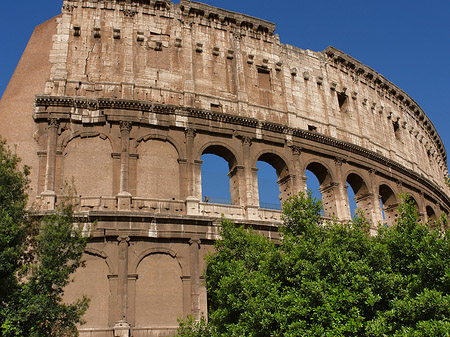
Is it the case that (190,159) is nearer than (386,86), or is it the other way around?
(190,159)

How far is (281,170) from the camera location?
23516mm

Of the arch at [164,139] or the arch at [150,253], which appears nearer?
the arch at [150,253]

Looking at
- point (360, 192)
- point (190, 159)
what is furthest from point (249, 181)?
point (360, 192)

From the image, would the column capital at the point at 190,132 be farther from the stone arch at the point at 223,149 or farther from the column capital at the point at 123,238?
the column capital at the point at 123,238

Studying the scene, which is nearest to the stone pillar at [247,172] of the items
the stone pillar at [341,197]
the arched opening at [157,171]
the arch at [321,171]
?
the arched opening at [157,171]

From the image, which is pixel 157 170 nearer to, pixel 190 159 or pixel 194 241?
pixel 190 159

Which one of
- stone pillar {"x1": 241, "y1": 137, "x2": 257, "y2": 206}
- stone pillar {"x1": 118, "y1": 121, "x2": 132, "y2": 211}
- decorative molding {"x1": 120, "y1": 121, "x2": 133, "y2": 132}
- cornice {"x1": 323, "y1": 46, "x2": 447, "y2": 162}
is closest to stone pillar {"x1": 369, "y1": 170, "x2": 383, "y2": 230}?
cornice {"x1": 323, "y1": 46, "x2": 447, "y2": 162}

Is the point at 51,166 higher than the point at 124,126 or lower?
lower

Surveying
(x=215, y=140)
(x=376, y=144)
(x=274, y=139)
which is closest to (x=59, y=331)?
(x=215, y=140)

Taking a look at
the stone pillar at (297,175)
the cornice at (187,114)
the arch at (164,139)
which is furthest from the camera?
the stone pillar at (297,175)

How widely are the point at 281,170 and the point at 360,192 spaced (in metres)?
5.08

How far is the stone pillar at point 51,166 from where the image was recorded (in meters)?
18.9

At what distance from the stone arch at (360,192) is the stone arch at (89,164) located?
12.0 meters

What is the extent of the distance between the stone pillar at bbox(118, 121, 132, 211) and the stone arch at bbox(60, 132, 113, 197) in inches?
19.4
